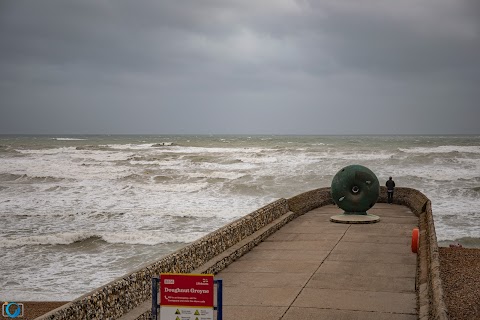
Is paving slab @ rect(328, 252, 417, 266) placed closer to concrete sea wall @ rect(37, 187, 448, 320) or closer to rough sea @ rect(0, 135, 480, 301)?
concrete sea wall @ rect(37, 187, 448, 320)

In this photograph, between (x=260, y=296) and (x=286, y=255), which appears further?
(x=286, y=255)

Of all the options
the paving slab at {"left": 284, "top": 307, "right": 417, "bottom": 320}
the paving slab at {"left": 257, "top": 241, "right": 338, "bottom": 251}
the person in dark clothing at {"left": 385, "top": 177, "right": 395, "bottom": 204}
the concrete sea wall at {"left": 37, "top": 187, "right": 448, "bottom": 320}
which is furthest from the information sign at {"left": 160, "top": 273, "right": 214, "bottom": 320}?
the person in dark clothing at {"left": 385, "top": 177, "right": 395, "bottom": 204}

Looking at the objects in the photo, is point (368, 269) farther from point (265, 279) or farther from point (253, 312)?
point (253, 312)

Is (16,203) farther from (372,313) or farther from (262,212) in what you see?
(372,313)

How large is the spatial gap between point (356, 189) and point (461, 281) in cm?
596

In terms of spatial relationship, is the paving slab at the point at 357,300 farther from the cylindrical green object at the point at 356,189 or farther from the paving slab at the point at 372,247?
the cylindrical green object at the point at 356,189

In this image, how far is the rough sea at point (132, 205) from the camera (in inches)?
723

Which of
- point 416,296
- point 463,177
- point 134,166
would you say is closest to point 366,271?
point 416,296

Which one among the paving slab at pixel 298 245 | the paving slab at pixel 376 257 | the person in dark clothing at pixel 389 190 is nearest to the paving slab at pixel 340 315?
the paving slab at pixel 376 257

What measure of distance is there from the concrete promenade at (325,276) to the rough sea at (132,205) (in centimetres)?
573

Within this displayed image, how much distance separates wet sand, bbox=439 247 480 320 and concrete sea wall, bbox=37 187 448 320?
0.92 metres

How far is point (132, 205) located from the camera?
34.3 metres

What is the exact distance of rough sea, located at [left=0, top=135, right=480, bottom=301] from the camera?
18.4 m

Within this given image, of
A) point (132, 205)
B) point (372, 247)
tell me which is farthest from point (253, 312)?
point (132, 205)
